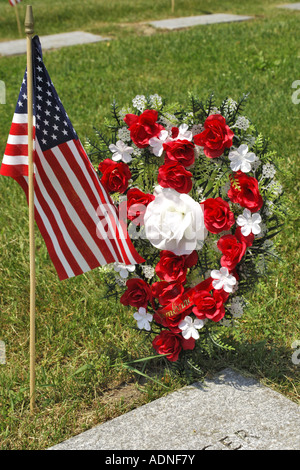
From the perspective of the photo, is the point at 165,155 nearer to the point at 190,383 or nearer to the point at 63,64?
the point at 190,383

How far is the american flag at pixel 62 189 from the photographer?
2.52 m

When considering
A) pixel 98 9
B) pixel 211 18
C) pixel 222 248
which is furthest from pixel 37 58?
pixel 98 9

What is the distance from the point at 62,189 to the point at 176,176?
49cm

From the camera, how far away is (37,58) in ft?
8.18

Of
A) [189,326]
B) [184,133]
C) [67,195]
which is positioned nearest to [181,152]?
[184,133]

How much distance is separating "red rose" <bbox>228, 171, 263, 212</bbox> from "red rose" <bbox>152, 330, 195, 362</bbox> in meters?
0.68

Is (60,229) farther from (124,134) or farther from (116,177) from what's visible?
(124,134)

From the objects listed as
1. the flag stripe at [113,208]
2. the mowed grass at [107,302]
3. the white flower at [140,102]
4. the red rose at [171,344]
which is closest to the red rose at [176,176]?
the flag stripe at [113,208]

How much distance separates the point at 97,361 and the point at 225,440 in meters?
0.90

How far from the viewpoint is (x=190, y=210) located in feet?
8.45

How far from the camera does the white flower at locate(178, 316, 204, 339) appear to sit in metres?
2.68

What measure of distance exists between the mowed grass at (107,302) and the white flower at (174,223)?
0.47m

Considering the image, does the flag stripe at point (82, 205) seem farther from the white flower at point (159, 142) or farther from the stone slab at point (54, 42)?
the stone slab at point (54, 42)

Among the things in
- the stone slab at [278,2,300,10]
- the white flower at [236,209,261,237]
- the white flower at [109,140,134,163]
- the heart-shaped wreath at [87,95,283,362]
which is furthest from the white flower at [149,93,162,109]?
the stone slab at [278,2,300,10]
